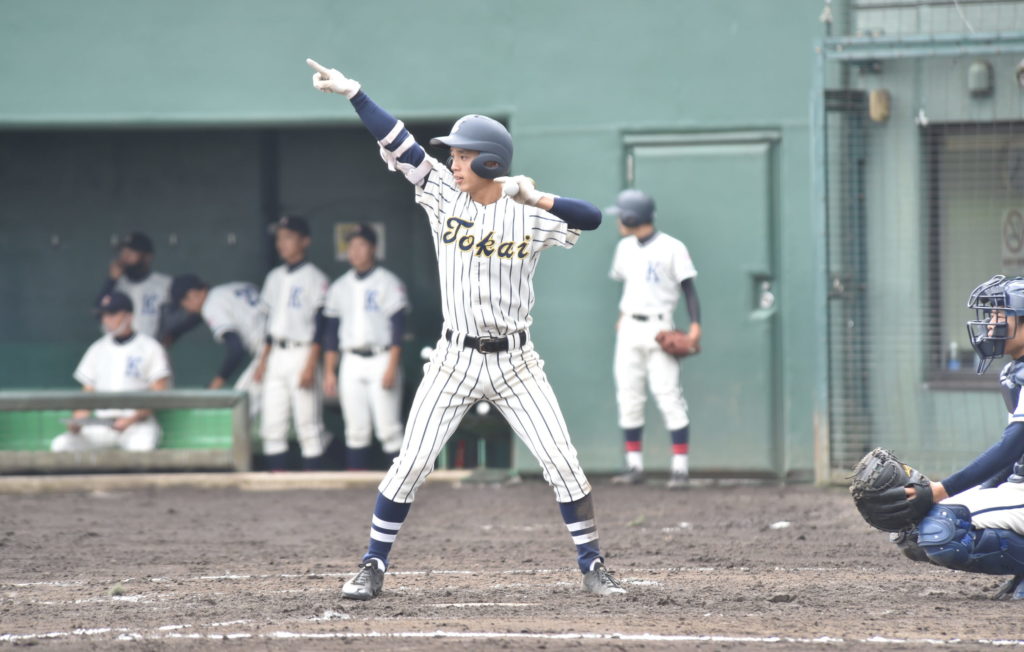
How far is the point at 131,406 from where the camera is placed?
10547 mm

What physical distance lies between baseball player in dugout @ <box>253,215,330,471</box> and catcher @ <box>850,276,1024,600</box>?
6.42m

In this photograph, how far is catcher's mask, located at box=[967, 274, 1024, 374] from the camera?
5.50m

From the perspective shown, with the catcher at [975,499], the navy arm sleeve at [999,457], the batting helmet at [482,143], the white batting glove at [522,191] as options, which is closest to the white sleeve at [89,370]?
the batting helmet at [482,143]

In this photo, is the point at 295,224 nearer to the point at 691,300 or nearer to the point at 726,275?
the point at 691,300

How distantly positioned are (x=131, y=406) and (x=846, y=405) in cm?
509

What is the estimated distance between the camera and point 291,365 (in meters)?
11.3

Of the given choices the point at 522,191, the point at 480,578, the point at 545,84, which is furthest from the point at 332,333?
the point at 522,191

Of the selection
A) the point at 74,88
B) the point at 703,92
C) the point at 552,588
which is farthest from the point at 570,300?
the point at 552,588

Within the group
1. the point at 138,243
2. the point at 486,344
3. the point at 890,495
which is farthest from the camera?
the point at 138,243

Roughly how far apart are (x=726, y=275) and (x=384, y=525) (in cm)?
508

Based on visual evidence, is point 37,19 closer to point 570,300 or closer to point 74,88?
point 74,88

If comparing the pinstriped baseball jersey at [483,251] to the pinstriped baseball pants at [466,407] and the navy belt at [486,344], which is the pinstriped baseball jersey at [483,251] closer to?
the navy belt at [486,344]

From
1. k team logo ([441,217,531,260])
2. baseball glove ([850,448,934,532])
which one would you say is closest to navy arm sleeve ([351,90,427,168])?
k team logo ([441,217,531,260])

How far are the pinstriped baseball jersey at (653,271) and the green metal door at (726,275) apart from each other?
30 centimetres
